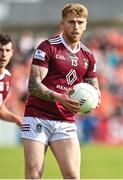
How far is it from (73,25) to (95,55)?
1692 centimetres

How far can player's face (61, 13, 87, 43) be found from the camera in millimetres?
9781

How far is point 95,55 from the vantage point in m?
26.7

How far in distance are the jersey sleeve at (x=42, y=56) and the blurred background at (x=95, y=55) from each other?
1129cm


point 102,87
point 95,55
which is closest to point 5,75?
point 102,87

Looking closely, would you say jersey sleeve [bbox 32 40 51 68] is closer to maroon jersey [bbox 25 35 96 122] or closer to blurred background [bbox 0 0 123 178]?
maroon jersey [bbox 25 35 96 122]

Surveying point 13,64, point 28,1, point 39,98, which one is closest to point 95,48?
point 13,64

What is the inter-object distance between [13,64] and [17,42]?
2976 millimetres

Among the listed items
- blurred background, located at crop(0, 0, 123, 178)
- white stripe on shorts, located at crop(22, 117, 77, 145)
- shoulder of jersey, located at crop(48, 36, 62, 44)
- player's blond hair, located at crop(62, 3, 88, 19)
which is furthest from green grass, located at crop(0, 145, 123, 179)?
player's blond hair, located at crop(62, 3, 88, 19)

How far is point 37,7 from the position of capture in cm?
3706

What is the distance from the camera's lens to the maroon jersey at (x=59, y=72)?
990 centimetres

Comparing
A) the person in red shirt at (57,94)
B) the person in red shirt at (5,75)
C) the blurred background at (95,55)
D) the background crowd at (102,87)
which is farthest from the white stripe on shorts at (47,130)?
the background crowd at (102,87)

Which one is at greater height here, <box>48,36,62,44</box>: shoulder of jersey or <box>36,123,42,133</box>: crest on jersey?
<box>48,36,62,44</box>: shoulder of jersey

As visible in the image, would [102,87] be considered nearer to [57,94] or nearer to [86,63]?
[86,63]

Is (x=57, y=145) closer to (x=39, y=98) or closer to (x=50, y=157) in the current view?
(x=39, y=98)
